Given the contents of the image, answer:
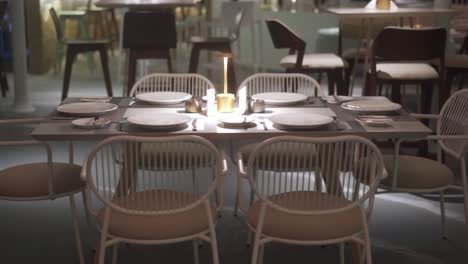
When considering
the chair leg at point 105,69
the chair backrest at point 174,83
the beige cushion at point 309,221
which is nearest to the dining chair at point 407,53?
the chair backrest at point 174,83

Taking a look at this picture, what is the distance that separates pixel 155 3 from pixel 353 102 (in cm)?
259

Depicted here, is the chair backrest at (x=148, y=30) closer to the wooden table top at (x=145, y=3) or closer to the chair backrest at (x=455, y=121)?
→ the wooden table top at (x=145, y=3)

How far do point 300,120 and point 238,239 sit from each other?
32.7 inches

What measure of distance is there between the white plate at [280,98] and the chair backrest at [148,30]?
8.19ft

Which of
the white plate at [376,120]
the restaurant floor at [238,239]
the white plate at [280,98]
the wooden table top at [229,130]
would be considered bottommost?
the restaurant floor at [238,239]

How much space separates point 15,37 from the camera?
596cm

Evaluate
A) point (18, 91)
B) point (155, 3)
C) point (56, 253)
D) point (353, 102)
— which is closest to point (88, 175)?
point (56, 253)

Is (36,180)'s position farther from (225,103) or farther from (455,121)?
(455,121)

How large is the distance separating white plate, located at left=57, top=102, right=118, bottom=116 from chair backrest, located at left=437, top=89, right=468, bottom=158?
1.47 meters

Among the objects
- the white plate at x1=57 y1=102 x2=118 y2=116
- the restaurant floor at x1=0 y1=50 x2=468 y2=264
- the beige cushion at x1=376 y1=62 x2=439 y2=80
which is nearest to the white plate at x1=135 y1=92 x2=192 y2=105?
the white plate at x1=57 y1=102 x2=118 y2=116

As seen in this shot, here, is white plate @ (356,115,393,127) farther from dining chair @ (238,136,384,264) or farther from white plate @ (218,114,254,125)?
white plate @ (218,114,254,125)

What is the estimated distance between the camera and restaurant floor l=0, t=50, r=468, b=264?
10.2 feet

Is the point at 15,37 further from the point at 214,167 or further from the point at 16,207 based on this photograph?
the point at 214,167

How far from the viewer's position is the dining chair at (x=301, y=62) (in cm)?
489
